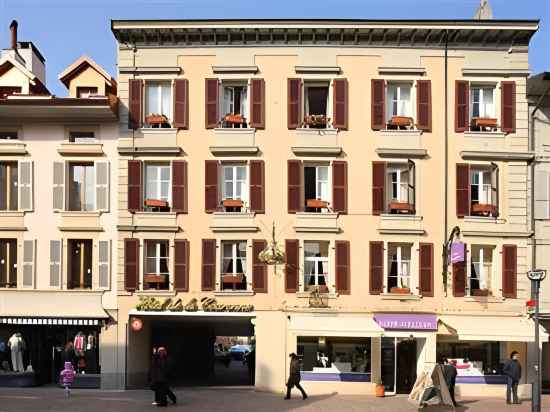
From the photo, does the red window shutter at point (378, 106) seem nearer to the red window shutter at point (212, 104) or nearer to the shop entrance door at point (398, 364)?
the red window shutter at point (212, 104)

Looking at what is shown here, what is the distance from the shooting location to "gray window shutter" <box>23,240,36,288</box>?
1018 inches

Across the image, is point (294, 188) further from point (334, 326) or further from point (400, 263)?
point (334, 326)

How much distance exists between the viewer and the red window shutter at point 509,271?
25.6m

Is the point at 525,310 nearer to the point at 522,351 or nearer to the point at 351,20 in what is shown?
the point at 522,351

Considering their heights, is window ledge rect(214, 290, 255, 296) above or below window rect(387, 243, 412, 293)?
below

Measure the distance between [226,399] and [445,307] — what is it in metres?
8.27

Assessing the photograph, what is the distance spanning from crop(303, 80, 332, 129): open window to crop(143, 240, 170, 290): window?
6.66m

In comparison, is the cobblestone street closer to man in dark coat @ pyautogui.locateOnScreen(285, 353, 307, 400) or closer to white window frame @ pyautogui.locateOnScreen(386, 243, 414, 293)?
man in dark coat @ pyautogui.locateOnScreen(285, 353, 307, 400)

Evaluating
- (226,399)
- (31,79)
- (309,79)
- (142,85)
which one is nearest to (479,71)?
(309,79)

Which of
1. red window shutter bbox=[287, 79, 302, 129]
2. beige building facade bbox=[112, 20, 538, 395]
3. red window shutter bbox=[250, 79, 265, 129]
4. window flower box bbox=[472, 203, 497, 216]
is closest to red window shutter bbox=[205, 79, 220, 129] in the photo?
beige building facade bbox=[112, 20, 538, 395]

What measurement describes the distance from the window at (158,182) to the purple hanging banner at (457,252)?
1002 centimetres

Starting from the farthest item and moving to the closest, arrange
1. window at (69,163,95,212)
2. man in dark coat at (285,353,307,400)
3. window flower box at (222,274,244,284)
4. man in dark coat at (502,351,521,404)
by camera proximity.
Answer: window at (69,163,95,212) → window flower box at (222,274,244,284) → man in dark coat at (285,353,307,400) → man in dark coat at (502,351,521,404)

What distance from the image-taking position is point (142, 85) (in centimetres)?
2636

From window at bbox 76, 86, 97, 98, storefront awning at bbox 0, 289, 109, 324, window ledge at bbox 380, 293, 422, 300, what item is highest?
window at bbox 76, 86, 97, 98
